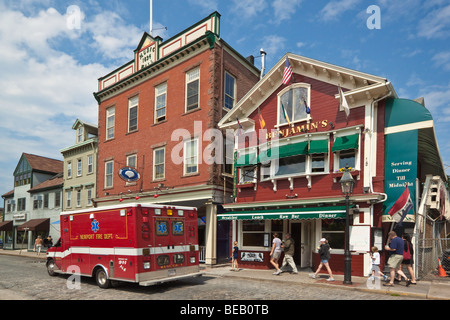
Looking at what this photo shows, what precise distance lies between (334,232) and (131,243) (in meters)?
8.37

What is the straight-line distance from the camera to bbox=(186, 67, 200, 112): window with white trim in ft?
67.8

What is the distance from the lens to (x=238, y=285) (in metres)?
12.6

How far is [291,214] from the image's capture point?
15.1 metres

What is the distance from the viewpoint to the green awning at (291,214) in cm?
1388

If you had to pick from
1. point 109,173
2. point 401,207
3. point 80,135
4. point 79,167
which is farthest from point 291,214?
point 80,135

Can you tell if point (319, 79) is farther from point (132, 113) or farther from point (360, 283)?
point (132, 113)

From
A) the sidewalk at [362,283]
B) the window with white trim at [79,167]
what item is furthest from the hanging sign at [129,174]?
the window with white trim at [79,167]

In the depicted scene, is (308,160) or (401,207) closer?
(401,207)

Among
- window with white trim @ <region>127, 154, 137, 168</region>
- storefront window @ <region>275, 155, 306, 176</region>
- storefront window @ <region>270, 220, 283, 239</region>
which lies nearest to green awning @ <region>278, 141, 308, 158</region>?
storefront window @ <region>275, 155, 306, 176</region>

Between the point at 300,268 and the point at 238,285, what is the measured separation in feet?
16.2
